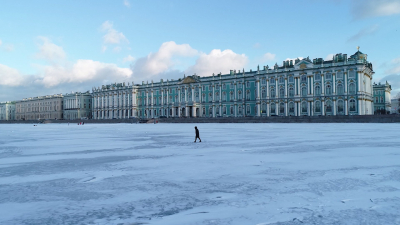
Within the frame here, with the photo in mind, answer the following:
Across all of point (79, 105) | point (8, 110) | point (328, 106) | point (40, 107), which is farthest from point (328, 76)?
point (8, 110)

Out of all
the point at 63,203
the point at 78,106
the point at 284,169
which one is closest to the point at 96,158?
the point at 63,203

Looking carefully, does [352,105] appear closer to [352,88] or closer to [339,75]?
[352,88]

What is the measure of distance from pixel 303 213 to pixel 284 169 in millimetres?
4301

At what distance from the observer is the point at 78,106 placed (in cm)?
12194

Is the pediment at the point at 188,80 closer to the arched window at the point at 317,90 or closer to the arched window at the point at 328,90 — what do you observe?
the arched window at the point at 317,90

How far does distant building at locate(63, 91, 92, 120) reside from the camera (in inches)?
4796

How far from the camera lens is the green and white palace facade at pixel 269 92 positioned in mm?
62781

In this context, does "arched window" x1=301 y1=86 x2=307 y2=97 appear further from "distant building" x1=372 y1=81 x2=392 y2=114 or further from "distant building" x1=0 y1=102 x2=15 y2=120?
"distant building" x1=0 y1=102 x2=15 y2=120

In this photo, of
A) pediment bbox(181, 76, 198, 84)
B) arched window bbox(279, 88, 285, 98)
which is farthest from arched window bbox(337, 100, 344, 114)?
pediment bbox(181, 76, 198, 84)

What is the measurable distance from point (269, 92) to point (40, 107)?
107 metres

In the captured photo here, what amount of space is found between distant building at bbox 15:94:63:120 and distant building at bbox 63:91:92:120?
7876mm

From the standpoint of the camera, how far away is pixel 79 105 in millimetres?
121938

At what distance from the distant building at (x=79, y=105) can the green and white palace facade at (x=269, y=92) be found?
23822mm

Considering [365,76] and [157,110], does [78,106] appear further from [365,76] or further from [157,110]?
[365,76]
